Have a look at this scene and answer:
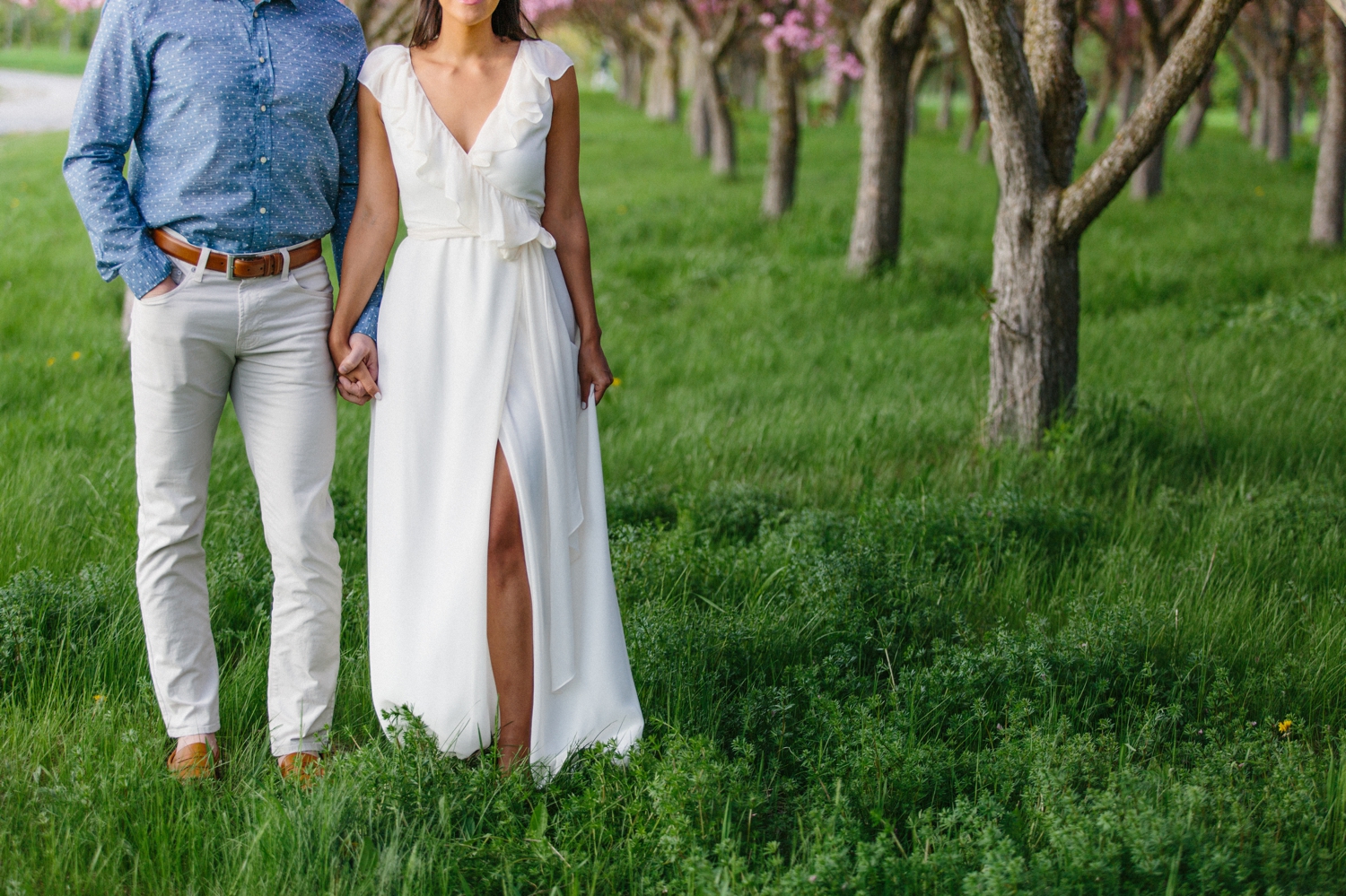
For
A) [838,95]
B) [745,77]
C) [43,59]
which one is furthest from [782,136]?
[745,77]

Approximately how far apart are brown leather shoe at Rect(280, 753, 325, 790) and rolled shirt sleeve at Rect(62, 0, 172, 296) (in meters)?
1.18

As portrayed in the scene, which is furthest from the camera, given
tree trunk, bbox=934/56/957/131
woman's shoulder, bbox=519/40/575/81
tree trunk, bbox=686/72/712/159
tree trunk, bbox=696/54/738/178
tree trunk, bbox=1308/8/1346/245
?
tree trunk, bbox=934/56/957/131

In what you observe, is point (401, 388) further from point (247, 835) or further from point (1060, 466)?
point (1060, 466)

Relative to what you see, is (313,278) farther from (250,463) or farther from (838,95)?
(838,95)

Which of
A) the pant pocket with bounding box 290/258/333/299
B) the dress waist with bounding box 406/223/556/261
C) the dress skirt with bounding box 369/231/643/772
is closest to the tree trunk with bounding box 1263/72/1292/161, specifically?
the dress waist with bounding box 406/223/556/261

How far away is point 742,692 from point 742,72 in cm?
3722

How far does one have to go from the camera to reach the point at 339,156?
2.78 meters

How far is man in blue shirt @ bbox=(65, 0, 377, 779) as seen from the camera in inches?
99.7

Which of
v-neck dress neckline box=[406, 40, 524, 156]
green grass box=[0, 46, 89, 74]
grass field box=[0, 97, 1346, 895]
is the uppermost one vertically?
Answer: green grass box=[0, 46, 89, 74]

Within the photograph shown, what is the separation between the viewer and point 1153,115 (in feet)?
14.9

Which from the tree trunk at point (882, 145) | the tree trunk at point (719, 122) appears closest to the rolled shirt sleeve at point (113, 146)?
the tree trunk at point (882, 145)

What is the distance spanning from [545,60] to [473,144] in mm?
309

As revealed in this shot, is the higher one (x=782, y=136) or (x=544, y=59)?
(x=782, y=136)

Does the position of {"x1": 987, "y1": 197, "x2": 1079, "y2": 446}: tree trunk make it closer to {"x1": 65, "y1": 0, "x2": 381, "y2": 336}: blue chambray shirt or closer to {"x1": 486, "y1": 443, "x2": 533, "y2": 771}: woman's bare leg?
{"x1": 486, "y1": 443, "x2": 533, "y2": 771}: woman's bare leg
